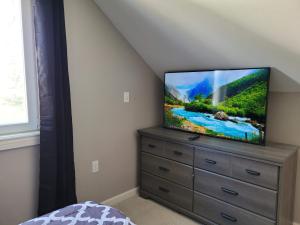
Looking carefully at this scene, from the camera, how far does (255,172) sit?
195 cm

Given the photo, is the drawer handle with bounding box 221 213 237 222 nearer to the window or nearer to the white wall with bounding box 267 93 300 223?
the white wall with bounding box 267 93 300 223

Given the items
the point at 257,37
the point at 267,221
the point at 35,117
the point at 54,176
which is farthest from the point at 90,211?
the point at 257,37

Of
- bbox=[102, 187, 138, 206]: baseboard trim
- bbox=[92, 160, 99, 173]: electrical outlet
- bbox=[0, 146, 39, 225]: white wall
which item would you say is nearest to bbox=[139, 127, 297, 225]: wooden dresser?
bbox=[102, 187, 138, 206]: baseboard trim

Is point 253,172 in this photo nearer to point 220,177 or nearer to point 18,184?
Result: point 220,177

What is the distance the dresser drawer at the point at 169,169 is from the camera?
242 centimetres

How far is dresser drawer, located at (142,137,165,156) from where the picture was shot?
2.63m

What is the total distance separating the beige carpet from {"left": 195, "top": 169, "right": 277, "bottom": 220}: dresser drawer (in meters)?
0.40

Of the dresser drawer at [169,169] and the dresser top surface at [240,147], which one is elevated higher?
the dresser top surface at [240,147]

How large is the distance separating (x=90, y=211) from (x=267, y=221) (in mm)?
1374

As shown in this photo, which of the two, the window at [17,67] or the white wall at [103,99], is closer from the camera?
the window at [17,67]

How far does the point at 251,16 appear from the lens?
167 cm

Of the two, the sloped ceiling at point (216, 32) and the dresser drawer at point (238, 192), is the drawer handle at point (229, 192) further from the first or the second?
the sloped ceiling at point (216, 32)

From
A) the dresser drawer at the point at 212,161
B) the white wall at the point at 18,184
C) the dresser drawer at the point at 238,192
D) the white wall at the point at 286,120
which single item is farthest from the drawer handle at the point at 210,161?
the white wall at the point at 18,184

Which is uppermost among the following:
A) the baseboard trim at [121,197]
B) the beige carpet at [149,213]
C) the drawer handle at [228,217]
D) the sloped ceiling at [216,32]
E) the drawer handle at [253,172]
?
the sloped ceiling at [216,32]
